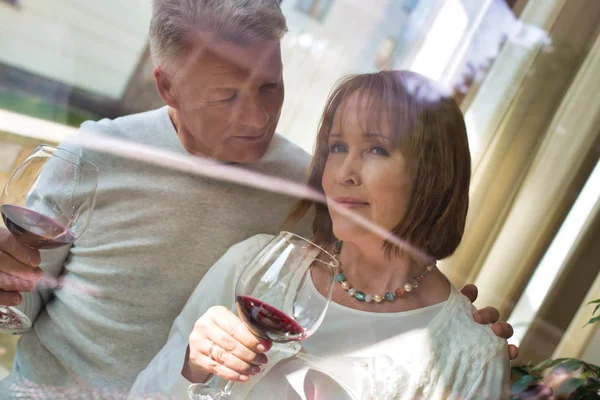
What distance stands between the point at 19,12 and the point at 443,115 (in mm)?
511

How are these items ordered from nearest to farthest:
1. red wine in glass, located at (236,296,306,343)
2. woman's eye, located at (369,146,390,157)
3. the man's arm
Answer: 1. red wine in glass, located at (236,296,306,343)
2. woman's eye, located at (369,146,390,157)
3. the man's arm

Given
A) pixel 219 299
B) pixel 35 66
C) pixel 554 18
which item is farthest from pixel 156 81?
pixel 554 18

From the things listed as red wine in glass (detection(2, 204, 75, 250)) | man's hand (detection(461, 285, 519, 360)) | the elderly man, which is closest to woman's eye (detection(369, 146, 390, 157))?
the elderly man

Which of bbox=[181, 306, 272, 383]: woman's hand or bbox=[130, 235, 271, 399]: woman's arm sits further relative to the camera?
bbox=[130, 235, 271, 399]: woman's arm

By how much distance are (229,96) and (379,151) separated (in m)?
0.18

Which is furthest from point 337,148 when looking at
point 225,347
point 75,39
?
point 75,39

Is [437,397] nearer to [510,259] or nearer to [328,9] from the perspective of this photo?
[510,259]

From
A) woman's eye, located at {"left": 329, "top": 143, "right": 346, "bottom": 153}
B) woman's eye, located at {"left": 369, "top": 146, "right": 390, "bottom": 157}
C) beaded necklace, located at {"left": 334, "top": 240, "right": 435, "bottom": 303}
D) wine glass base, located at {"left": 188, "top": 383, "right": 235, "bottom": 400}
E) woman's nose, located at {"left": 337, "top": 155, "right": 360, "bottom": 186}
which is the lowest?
wine glass base, located at {"left": 188, "top": 383, "right": 235, "bottom": 400}

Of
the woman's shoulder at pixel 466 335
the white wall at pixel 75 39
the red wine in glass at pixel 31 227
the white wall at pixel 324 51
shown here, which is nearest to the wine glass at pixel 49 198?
the red wine in glass at pixel 31 227

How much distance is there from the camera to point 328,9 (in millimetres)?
701

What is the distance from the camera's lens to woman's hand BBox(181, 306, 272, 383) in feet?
1.78

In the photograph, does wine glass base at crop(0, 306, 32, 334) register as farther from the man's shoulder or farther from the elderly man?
the man's shoulder

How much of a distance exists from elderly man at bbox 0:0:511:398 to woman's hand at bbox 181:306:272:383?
0.32 ft

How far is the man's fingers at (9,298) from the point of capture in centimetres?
65
